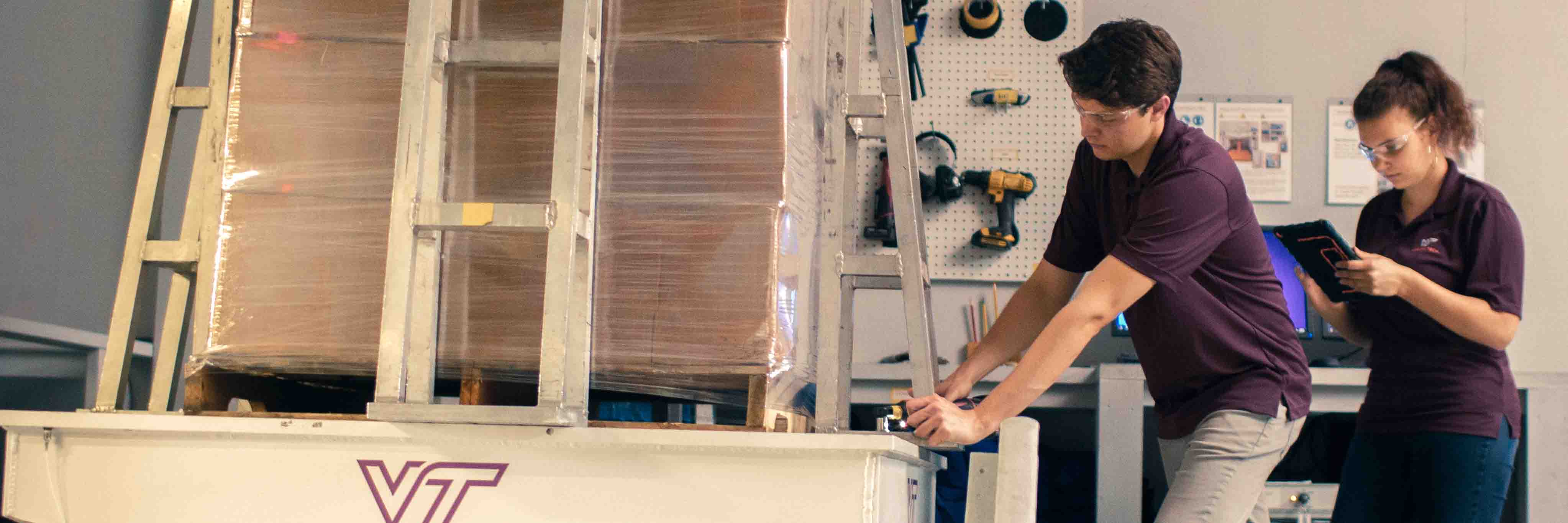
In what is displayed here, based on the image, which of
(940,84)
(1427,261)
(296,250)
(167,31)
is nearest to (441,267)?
(296,250)

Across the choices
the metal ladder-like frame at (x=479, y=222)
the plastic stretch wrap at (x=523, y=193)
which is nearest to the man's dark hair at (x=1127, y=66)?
the plastic stretch wrap at (x=523, y=193)

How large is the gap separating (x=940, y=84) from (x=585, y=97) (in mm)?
3045

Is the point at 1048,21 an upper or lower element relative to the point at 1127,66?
upper

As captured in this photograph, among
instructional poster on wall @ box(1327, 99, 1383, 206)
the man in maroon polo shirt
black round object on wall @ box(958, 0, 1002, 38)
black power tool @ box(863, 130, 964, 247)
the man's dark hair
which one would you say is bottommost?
the man in maroon polo shirt

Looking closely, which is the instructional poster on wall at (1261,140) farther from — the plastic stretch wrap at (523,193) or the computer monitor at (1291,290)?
the plastic stretch wrap at (523,193)

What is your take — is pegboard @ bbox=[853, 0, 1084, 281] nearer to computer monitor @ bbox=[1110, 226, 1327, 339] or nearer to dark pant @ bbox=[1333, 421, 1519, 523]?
computer monitor @ bbox=[1110, 226, 1327, 339]

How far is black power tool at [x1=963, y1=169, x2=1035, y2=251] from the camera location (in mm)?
4391

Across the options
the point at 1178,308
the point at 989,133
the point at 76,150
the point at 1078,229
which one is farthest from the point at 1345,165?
the point at 76,150

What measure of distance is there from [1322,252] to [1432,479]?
50cm

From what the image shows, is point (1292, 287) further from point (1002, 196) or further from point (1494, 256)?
point (1494, 256)

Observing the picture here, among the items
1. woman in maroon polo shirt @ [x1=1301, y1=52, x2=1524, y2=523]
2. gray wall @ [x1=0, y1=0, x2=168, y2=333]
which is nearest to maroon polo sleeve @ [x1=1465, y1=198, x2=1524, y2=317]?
woman in maroon polo shirt @ [x1=1301, y1=52, x2=1524, y2=523]

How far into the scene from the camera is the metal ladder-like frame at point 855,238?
74.1 inches

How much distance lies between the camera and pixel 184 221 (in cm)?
192

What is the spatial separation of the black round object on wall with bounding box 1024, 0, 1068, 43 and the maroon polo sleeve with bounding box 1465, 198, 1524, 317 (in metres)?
2.33
